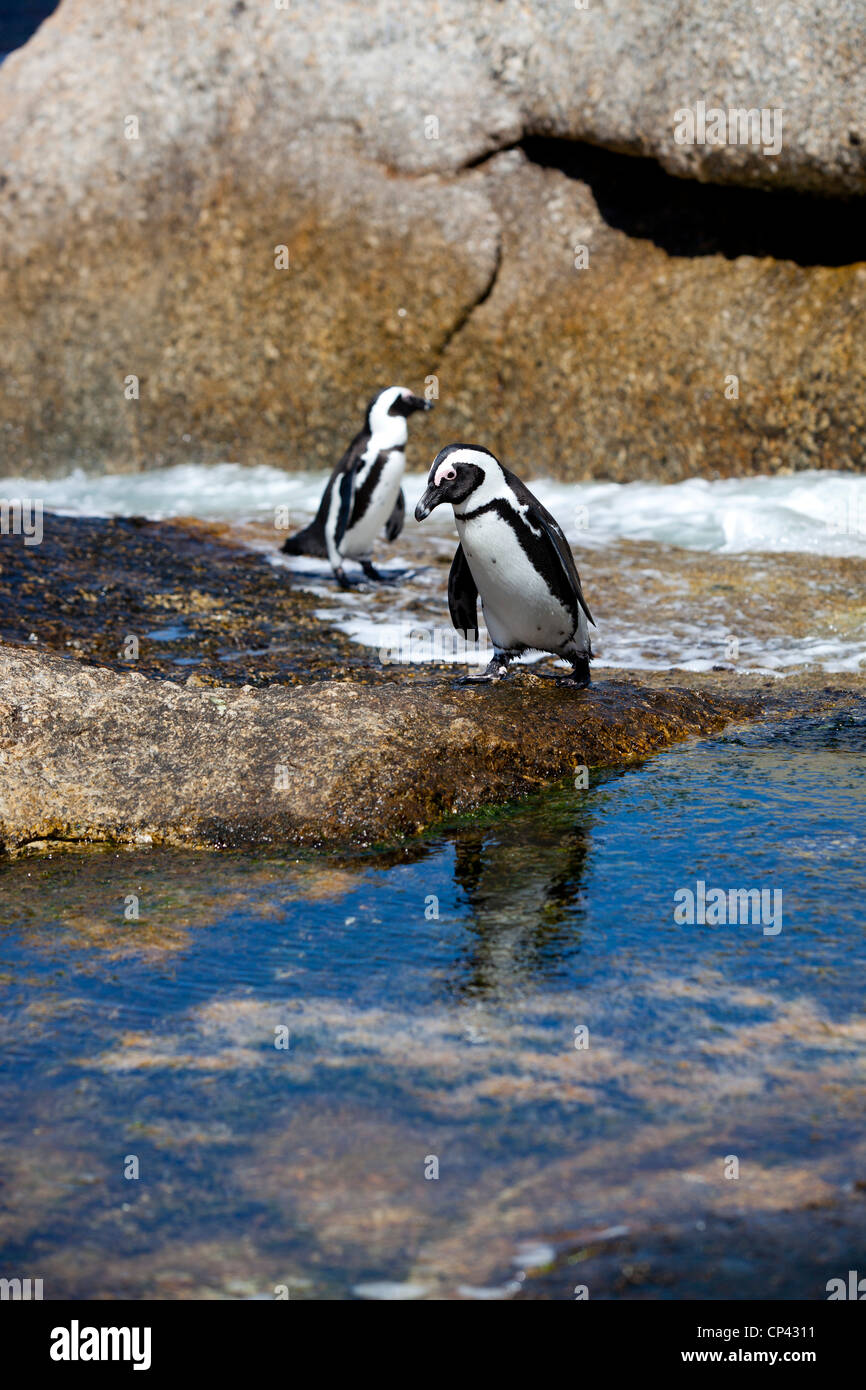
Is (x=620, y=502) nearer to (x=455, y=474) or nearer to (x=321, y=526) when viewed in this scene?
(x=321, y=526)

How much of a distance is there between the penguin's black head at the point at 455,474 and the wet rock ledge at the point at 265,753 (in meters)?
0.71

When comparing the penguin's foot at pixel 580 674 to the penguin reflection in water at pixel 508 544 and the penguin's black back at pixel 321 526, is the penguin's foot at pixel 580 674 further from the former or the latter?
the penguin's black back at pixel 321 526

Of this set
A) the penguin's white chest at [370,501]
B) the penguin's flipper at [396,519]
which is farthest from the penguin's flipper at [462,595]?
the penguin's flipper at [396,519]

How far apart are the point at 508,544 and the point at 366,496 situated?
341cm

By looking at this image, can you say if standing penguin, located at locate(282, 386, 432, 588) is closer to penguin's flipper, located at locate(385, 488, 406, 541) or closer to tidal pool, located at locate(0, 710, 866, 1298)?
penguin's flipper, located at locate(385, 488, 406, 541)

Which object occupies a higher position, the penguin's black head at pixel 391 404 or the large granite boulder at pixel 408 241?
the large granite boulder at pixel 408 241

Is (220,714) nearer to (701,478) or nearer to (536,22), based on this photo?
(701,478)

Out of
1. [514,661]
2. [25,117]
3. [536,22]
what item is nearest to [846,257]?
[536,22]

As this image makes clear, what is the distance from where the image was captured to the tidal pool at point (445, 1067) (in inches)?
90.1

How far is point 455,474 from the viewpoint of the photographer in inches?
200

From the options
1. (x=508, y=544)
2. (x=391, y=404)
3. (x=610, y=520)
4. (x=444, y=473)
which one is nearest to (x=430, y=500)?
(x=444, y=473)

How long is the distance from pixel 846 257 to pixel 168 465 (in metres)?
6.24

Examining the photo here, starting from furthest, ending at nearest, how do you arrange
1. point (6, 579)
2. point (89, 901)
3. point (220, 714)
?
point (6, 579)
point (220, 714)
point (89, 901)
